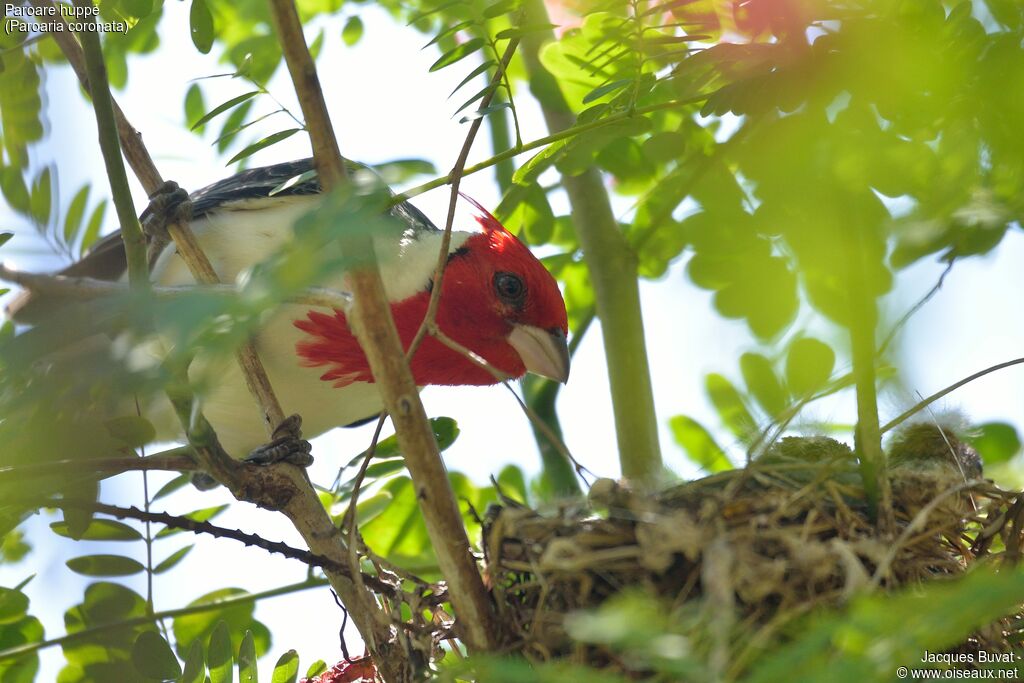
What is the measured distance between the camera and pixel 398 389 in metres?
1.96

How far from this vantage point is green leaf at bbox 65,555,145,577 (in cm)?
292

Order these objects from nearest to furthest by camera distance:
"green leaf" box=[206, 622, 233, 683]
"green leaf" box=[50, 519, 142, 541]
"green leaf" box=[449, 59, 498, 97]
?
"green leaf" box=[449, 59, 498, 97] < "green leaf" box=[206, 622, 233, 683] < "green leaf" box=[50, 519, 142, 541]

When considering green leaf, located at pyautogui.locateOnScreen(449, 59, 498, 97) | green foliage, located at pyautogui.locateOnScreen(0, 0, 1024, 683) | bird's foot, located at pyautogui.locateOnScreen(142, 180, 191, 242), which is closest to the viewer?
green foliage, located at pyautogui.locateOnScreen(0, 0, 1024, 683)

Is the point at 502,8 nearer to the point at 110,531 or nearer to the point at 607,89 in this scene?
the point at 607,89

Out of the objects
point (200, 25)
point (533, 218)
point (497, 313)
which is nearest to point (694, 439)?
point (497, 313)

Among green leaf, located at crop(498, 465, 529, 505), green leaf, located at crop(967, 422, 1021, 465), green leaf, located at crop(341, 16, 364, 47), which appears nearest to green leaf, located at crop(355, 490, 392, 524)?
green leaf, located at crop(498, 465, 529, 505)

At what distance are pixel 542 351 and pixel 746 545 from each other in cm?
179

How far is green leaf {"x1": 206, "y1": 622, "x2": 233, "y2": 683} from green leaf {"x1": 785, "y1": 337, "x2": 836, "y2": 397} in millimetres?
1618

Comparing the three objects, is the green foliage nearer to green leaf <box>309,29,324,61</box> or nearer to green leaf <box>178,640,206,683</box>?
green leaf <box>178,640,206,683</box>

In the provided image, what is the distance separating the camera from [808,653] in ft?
4.09

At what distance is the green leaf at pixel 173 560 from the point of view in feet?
10.1

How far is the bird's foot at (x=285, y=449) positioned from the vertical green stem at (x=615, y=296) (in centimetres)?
97

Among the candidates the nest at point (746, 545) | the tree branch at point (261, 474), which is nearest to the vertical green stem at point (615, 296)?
the nest at point (746, 545)

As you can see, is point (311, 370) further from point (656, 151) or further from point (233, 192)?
point (656, 151)
